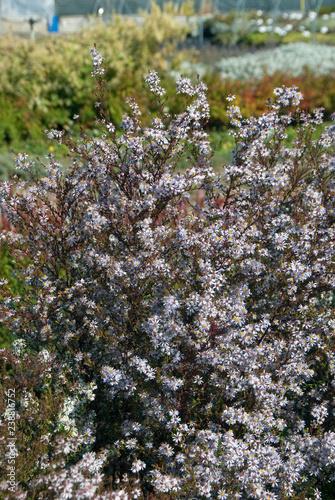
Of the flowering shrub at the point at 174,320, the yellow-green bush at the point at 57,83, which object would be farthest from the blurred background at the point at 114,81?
the flowering shrub at the point at 174,320

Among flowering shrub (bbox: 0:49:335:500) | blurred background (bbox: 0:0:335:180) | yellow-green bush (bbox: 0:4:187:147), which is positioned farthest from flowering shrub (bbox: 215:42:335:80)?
flowering shrub (bbox: 0:49:335:500)

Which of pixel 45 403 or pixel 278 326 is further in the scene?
pixel 278 326

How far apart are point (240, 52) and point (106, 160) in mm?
17656

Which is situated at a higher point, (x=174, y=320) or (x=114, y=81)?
(x=114, y=81)

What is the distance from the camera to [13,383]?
3.21 metres

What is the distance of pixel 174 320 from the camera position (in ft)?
10.2

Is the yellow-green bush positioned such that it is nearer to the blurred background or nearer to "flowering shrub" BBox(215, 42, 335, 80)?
the blurred background

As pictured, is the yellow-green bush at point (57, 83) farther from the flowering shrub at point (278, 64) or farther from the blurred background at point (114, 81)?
the flowering shrub at point (278, 64)

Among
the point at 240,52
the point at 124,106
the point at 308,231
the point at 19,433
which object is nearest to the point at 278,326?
the point at 308,231

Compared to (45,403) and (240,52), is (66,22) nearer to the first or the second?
(240,52)

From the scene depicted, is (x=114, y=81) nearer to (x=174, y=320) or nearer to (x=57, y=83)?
(x=57, y=83)

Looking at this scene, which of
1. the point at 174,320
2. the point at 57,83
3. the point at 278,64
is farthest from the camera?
the point at 278,64

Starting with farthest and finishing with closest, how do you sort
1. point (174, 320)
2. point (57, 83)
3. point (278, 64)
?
1. point (278, 64)
2. point (57, 83)
3. point (174, 320)

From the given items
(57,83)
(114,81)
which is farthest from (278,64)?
(57,83)
